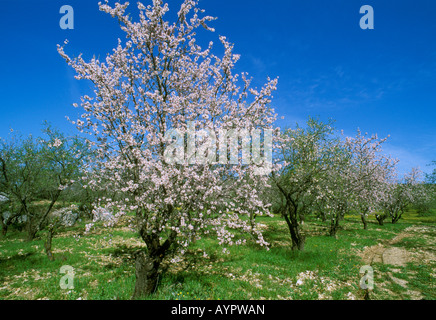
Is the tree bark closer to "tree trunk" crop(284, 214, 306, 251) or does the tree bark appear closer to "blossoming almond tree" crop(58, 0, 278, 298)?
"tree trunk" crop(284, 214, 306, 251)

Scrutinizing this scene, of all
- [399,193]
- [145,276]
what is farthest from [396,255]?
[399,193]

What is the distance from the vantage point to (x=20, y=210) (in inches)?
1016

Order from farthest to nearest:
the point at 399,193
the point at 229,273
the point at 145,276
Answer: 1. the point at 399,193
2. the point at 229,273
3. the point at 145,276

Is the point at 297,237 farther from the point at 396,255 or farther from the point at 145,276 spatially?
the point at 145,276

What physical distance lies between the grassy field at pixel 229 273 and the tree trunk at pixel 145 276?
0.40 meters

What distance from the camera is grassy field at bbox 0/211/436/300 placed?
30.7 ft

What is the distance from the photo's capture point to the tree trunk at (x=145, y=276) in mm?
8492

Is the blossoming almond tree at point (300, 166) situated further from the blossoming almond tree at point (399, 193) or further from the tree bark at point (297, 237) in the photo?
the blossoming almond tree at point (399, 193)

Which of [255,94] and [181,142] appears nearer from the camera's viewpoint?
[181,142]

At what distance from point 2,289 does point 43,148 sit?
17955 millimetres

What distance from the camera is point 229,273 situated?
11531 millimetres

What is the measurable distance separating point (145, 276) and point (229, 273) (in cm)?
486
